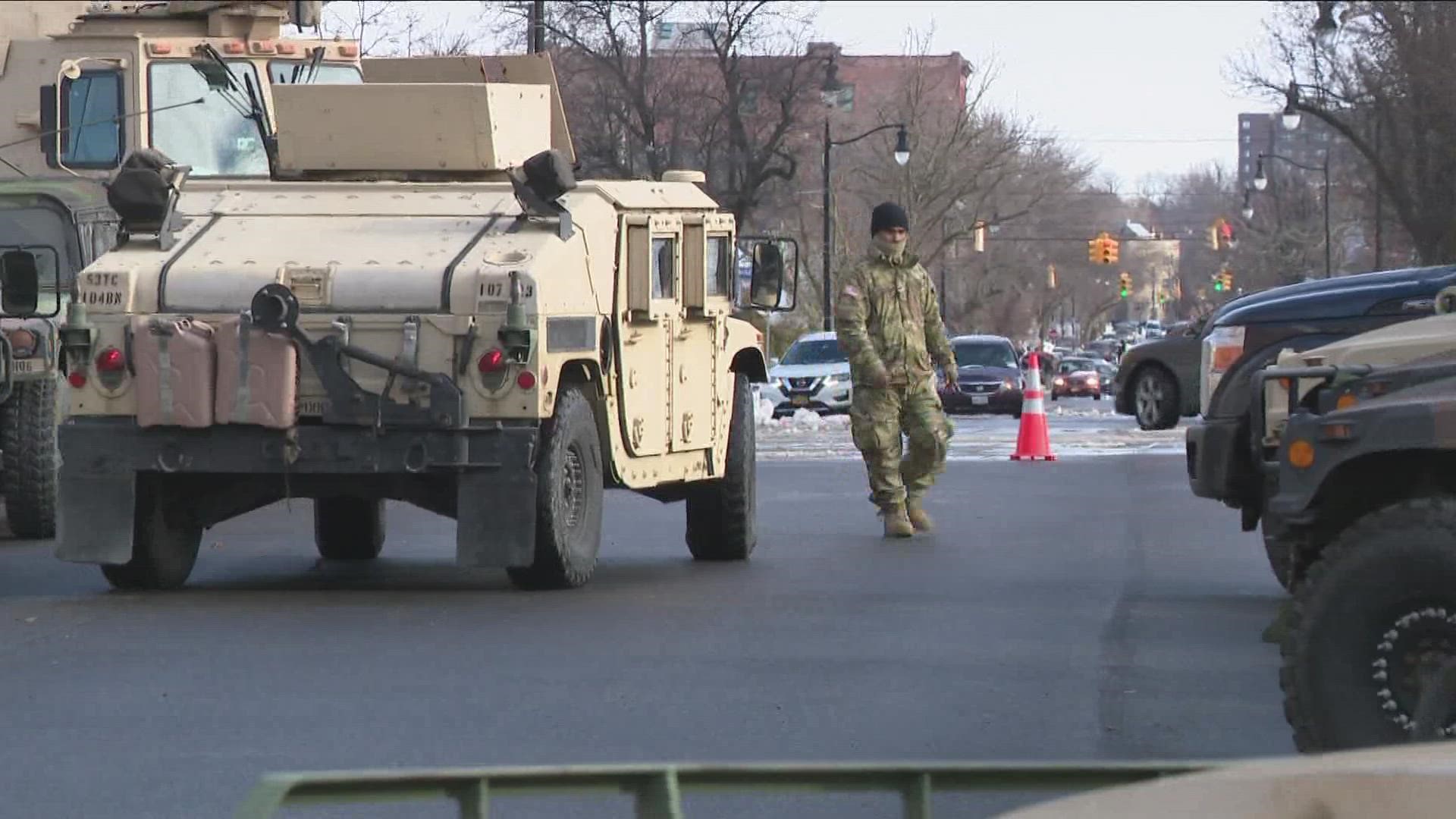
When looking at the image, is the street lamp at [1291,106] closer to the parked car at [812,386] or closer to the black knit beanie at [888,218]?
the parked car at [812,386]

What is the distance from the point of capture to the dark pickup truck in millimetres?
10031

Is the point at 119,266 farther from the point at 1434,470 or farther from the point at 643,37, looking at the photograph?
the point at 643,37

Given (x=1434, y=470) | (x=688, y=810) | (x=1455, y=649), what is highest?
(x=1434, y=470)

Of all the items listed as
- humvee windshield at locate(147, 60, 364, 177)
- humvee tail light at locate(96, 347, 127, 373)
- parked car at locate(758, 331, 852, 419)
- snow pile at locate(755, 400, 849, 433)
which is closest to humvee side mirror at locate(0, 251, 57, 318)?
humvee tail light at locate(96, 347, 127, 373)

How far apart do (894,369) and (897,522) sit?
93 cm

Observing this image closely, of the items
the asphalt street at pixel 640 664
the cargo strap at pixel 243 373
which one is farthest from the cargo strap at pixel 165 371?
the asphalt street at pixel 640 664

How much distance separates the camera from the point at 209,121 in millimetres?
15586

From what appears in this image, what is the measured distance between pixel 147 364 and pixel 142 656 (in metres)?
2.05

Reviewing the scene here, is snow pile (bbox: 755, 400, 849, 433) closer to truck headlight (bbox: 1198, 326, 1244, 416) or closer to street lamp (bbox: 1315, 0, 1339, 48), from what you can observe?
truck headlight (bbox: 1198, 326, 1244, 416)

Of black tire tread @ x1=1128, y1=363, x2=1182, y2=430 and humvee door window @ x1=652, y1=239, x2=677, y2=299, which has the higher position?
humvee door window @ x1=652, y1=239, x2=677, y2=299

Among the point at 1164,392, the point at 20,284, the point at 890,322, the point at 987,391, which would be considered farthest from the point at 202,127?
the point at 987,391

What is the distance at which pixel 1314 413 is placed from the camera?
21.9ft

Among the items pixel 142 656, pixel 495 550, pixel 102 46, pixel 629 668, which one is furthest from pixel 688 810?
pixel 102 46

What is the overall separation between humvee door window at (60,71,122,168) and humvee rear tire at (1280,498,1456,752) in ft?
36.9
